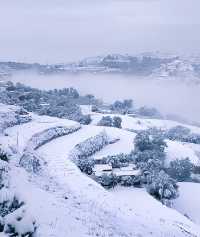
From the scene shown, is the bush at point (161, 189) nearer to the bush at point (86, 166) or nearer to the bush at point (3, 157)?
the bush at point (86, 166)

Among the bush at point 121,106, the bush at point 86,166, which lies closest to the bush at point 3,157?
the bush at point 86,166

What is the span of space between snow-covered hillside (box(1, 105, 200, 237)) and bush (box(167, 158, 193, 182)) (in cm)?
497

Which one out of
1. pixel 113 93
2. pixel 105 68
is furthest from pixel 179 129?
pixel 105 68

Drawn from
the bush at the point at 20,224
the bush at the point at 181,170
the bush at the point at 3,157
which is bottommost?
the bush at the point at 181,170

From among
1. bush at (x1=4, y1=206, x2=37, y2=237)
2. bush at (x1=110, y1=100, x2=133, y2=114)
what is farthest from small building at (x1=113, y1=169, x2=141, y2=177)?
bush at (x1=110, y1=100, x2=133, y2=114)

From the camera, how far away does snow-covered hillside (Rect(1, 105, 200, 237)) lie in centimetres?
1933

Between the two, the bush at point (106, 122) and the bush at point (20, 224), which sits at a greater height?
the bush at point (20, 224)

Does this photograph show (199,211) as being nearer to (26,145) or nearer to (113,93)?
(26,145)

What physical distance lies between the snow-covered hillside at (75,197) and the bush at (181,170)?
4.97 meters

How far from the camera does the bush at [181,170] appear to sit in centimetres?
4066

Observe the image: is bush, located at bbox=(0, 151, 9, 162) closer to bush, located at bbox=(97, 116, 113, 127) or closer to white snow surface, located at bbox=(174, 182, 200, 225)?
white snow surface, located at bbox=(174, 182, 200, 225)

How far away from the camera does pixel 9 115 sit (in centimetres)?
4731

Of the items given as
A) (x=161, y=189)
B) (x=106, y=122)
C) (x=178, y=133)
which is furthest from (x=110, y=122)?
A: (x=161, y=189)

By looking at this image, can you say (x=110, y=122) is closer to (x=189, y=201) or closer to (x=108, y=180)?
(x=108, y=180)
